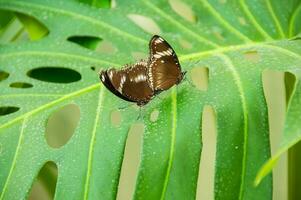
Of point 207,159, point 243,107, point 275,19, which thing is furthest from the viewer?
point 207,159

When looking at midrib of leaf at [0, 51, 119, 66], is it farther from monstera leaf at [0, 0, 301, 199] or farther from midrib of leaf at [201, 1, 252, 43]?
midrib of leaf at [201, 1, 252, 43]

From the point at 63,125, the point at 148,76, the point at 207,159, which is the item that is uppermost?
the point at 148,76

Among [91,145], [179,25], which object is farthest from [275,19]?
[91,145]

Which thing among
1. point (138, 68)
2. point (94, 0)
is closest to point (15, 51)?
point (94, 0)

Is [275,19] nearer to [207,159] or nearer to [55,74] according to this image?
[55,74]

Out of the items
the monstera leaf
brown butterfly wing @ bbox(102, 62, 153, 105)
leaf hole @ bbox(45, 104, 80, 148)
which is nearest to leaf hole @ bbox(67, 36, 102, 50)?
the monstera leaf

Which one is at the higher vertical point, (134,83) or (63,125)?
Result: (134,83)
